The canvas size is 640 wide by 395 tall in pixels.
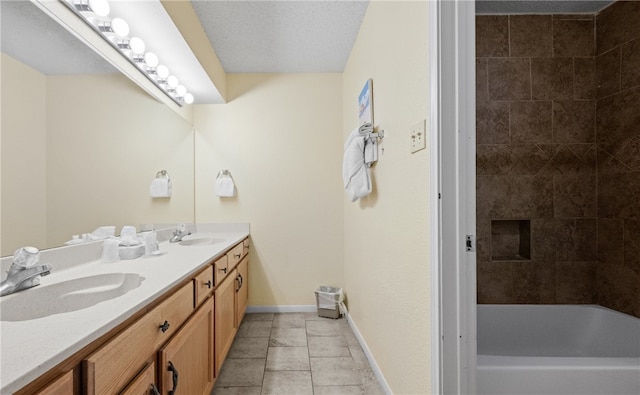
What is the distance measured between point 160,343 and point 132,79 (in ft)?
5.20

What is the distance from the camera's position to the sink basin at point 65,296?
0.75m

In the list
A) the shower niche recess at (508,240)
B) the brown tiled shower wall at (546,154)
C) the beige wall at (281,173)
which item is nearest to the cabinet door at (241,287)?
the beige wall at (281,173)

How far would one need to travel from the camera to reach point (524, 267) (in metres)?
1.78

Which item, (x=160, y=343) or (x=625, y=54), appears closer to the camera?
(x=160, y=343)

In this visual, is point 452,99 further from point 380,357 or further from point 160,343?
→ point 380,357

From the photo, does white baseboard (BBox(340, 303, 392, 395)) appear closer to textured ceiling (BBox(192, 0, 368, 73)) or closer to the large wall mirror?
the large wall mirror

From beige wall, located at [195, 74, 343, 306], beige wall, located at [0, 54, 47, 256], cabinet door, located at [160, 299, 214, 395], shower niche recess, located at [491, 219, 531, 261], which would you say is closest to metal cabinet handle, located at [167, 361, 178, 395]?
cabinet door, located at [160, 299, 214, 395]

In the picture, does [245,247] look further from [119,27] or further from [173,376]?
[119,27]

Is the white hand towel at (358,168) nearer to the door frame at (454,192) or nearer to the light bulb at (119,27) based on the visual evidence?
the door frame at (454,192)

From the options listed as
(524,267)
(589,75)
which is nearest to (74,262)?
(524,267)

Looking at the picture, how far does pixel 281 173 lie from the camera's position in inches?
99.8

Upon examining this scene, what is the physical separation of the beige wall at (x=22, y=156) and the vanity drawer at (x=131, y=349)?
24.0 inches

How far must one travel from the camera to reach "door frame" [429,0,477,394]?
841 millimetres

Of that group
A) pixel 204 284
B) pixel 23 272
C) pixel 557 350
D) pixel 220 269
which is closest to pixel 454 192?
pixel 204 284
